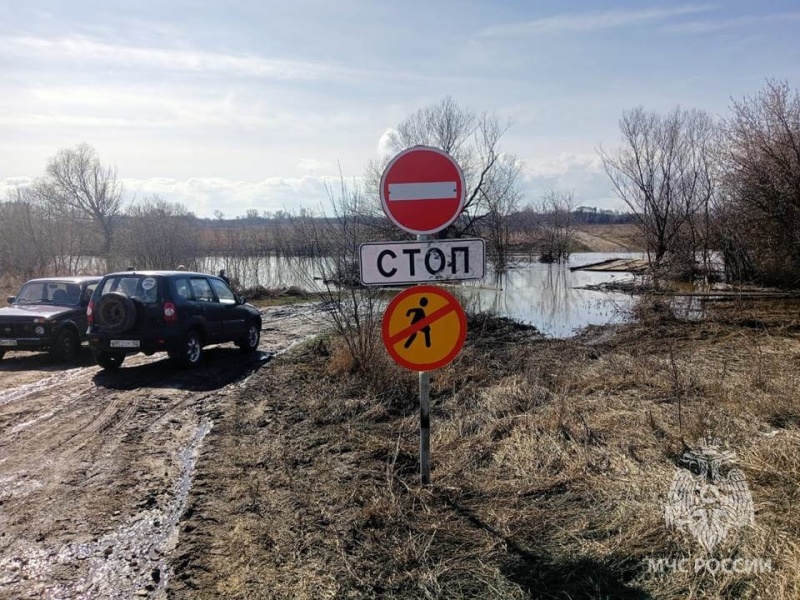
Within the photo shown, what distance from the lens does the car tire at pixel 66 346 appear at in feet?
37.1

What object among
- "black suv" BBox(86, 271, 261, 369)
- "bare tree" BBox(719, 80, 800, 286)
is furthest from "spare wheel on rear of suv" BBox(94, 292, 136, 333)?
"bare tree" BBox(719, 80, 800, 286)

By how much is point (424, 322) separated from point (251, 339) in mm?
8816

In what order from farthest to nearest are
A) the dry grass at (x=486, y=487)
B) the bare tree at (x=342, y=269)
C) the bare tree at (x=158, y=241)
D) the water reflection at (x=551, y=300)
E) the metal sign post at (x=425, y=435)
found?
the bare tree at (x=158, y=241), the water reflection at (x=551, y=300), the bare tree at (x=342, y=269), the metal sign post at (x=425, y=435), the dry grass at (x=486, y=487)

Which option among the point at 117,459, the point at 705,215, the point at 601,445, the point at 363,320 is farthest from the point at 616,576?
the point at 705,215

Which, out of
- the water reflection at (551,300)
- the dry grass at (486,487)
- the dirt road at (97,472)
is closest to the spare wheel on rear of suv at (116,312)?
the dirt road at (97,472)

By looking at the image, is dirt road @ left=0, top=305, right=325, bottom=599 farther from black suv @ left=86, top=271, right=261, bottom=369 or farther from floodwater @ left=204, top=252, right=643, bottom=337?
floodwater @ left=204, top=252, right=643, bottom=337

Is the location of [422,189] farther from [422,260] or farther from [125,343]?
[125,343]

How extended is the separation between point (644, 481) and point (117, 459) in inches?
183

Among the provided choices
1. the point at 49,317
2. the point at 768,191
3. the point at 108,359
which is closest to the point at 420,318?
the point at 108,359

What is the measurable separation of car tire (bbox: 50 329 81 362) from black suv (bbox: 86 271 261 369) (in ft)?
5.57

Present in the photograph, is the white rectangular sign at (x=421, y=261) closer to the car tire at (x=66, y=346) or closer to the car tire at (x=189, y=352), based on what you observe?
the car tire at (x=189, y=352)

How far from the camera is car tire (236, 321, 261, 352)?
12320mm

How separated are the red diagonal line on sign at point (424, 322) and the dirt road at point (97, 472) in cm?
203

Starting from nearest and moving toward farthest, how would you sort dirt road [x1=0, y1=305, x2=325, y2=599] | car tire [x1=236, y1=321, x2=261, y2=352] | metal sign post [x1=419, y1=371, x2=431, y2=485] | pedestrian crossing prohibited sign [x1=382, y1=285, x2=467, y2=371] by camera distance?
dirt road [x1=0, y1=305, x2=325, y2=599] → pedestrian crossing prohibited sign [x1=382, y1=285, x2=467, y2=371] → metal sign post [x1=419, y1=371, x2=431, y2=485] → car tire [x1=236, y1=321, x2=261, y2=352]
